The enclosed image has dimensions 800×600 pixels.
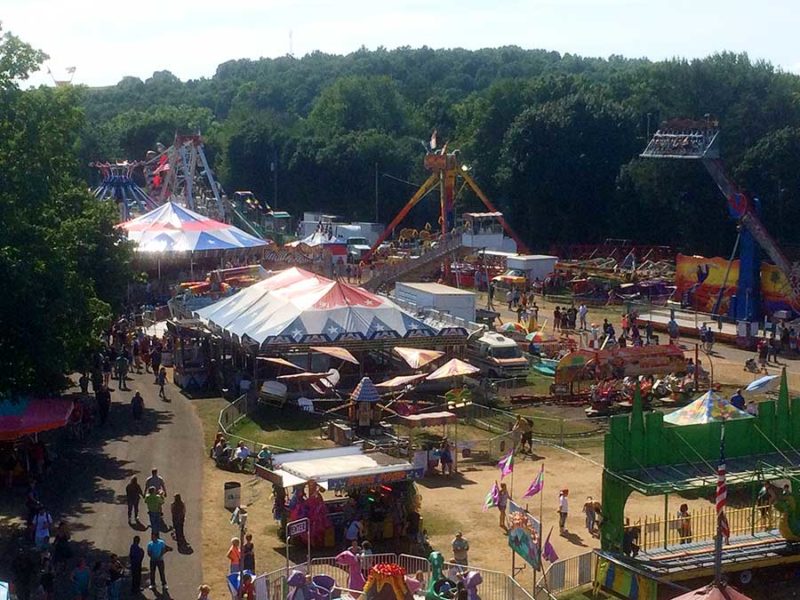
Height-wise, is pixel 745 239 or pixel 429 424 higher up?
pixel 745 239

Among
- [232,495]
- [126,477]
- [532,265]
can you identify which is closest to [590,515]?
[232,495]

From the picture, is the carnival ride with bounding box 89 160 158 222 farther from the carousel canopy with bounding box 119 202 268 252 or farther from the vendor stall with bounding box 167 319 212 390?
the vendor stall with bounding box 167 319 212 390

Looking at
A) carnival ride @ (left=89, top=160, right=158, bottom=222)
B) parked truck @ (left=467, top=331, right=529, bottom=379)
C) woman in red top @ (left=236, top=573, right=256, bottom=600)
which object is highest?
carnival ride @ (left=89, top=160, right=158, bottom=222)

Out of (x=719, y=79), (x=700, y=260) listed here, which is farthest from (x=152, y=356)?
(x=719, y=79)

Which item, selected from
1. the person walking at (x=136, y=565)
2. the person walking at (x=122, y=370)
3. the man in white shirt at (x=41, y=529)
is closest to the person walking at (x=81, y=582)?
the person walking at (x=136, y=565)

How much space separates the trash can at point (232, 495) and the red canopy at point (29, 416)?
16.3 feet

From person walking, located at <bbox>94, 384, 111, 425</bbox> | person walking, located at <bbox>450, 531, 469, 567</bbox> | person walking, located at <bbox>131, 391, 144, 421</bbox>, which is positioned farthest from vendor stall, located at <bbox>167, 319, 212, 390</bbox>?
person walking, located at <bbox>450, 531, 469, 567</bbox>

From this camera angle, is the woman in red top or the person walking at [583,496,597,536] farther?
the person walking at [583,496,597,536]

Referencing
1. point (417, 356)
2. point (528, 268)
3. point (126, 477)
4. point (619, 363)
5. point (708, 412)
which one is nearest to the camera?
point (708, 412)

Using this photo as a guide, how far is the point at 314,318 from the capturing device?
39000 millimetres

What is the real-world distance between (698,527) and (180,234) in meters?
42.1

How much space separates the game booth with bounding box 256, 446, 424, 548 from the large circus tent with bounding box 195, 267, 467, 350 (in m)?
12.6

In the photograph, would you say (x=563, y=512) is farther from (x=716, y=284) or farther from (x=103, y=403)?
(x=716, y=284)

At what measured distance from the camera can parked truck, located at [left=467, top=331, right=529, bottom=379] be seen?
1624 inches
